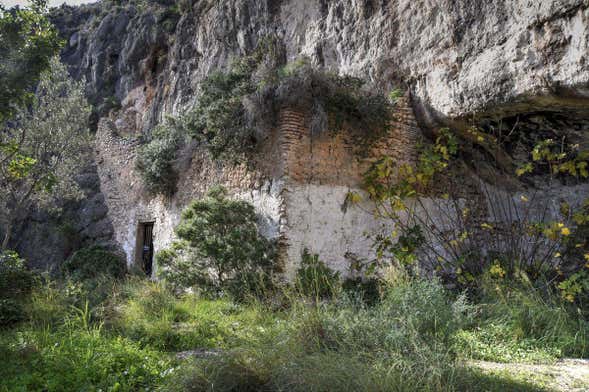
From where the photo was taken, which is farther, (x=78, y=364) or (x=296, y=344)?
(x=296, y=344)

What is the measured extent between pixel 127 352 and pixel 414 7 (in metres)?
7.52

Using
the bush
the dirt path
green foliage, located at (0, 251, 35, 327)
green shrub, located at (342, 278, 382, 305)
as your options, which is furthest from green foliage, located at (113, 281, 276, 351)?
the bush

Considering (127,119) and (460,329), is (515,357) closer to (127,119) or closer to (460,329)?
(460,329)

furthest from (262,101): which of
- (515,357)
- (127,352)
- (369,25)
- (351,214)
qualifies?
(515,357)

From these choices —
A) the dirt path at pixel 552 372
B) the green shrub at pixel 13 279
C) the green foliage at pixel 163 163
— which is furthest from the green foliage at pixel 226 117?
the dirt path at pixel 552 372

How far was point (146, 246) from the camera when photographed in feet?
40.6

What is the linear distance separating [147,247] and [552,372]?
1076cm

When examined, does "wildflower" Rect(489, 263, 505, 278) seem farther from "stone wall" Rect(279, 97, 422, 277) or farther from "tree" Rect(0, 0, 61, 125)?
"tree" Rect(0, 0, 61, 125)

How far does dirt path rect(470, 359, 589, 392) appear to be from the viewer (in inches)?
130

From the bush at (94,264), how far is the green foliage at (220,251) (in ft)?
16.1

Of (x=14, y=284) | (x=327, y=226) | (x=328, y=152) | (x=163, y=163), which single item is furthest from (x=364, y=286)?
(x=163, y=163)

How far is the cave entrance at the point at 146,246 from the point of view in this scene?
39.9 ft

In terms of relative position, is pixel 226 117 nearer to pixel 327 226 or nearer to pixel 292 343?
pixel 327 226

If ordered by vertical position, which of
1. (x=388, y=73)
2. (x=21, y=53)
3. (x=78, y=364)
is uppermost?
(x=388, y=73)
